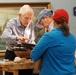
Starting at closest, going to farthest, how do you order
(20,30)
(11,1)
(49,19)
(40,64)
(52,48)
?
(52,48), (40,64), (49,19), (20,30), (11,1)

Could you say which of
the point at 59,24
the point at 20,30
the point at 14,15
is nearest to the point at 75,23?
the point at 14,15

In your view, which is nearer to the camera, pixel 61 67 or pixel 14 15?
pixel 61 67

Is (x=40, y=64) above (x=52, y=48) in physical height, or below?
→ below

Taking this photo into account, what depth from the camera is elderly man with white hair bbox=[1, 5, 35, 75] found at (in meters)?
2.73

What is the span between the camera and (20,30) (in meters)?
2.83

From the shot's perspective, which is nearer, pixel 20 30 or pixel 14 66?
pixel 14 66

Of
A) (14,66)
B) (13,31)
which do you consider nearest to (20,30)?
(13,31)

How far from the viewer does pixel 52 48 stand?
81.6 inches

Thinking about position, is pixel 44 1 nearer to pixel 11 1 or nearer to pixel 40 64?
pixel 11 1

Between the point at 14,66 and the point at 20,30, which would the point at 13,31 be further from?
the point at 14,66

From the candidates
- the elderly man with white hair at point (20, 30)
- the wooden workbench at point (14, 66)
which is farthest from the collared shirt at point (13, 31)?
the wooden workbench at point (14, 66)

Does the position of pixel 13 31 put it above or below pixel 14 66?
above

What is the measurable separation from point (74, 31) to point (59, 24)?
186 cm

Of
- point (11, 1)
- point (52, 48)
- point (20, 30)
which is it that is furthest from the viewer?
point (11, 1)
